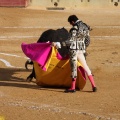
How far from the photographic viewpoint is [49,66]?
34.5 feet

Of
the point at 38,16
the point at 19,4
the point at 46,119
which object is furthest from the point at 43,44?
the point at 19,4

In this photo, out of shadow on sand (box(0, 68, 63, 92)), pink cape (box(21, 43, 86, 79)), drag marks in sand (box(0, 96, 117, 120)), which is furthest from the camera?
shadow on sand (box(0, 68, 63, 92))

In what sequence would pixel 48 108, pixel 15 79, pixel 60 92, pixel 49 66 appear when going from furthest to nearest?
pixel 15 79
pixel 49 66
pixel 60 92
pixel 48 108

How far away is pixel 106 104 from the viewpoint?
8.99 m

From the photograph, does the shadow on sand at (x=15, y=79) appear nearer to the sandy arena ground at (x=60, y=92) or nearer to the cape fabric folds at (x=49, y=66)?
the sandy arena ground at (x=60, y=92)

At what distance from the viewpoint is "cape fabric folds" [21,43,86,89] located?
10328mm

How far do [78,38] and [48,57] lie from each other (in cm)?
82

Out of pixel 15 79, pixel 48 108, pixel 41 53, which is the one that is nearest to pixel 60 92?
pixel 41 53

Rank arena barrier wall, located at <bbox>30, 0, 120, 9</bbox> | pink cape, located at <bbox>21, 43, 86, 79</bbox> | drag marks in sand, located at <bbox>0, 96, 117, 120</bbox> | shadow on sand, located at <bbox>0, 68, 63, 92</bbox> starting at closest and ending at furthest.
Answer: drag marks in sand, located at <bbox>0, 96, 117, 120</bbox> < pink cape, located at <bbox>21, 43, 86, 79</bbox> < shadow on sand, located at <bbox>0, 68, 63, 92</bbox> < arena barrier wall, located at <bbox>30, 0, 120, 9</bbox>

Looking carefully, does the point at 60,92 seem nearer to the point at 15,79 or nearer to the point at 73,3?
the point at 15,79

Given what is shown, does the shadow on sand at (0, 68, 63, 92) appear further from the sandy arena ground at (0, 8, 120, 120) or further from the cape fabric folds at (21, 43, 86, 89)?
the cape fabric folds at (21, 43, 86, 89)

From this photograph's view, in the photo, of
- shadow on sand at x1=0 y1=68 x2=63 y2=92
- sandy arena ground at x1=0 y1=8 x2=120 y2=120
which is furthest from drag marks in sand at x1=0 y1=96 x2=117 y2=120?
shadow on sand at x1=0 y1=68 x2=63 y2=92

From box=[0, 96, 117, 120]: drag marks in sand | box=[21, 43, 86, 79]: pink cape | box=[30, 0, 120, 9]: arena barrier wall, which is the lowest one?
box=[30, 0, 120, 9]: arena barrier wall

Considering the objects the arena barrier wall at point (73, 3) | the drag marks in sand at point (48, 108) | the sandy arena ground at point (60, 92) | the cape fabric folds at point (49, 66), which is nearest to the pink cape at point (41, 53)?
the cape fabric folds at point (49, 66)
